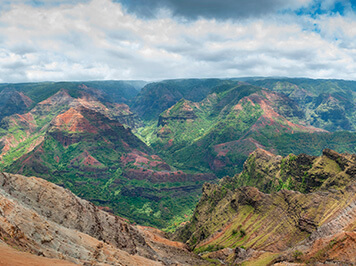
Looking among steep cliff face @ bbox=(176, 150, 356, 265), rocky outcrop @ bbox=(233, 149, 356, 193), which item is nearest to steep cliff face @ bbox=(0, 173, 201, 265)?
steep cliff face @ bbox=(176, 150, 356, 265)

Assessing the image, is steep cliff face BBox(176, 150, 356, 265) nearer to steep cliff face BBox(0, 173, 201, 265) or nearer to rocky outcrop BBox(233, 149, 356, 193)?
rocky outcrop BBox(233, 149, 356, 193)

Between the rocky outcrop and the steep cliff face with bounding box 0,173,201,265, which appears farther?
the rocky outcrop

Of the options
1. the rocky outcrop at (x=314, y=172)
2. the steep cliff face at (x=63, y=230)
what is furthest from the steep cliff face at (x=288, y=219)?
the steep cliff face at (x=63, y=230)

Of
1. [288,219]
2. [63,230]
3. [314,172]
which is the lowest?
[288,219]

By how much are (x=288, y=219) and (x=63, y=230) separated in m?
102

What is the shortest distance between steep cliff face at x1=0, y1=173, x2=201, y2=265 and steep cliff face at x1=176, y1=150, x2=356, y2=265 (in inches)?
1230

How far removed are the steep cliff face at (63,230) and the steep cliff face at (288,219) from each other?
103 ft

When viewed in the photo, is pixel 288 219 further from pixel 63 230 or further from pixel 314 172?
pixel 63 230

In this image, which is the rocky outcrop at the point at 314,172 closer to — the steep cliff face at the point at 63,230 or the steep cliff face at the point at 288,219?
the steep cliff face at the point at 288,219

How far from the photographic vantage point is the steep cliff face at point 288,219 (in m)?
77.9

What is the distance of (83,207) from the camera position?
89562 mm

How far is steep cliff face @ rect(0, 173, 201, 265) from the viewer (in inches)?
1975

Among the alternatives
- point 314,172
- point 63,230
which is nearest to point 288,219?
point 314,172

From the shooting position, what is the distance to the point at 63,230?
64.5 metres
